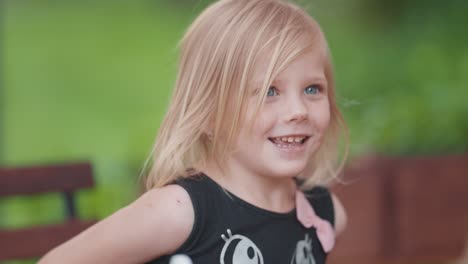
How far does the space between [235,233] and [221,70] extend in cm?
31

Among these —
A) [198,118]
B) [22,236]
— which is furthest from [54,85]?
[198,118]

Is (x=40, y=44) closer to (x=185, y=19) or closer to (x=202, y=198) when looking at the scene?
(x=185, y=19)

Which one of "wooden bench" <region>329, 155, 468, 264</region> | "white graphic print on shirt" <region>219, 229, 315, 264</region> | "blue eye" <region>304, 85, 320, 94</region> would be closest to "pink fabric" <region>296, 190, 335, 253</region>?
"white graphic print on shirt" <region>219, 229, 315, 264</region>

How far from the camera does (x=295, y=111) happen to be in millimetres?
1585

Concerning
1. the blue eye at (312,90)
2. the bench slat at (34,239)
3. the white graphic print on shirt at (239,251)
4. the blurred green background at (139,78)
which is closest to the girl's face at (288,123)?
the blue eye at (312,90)

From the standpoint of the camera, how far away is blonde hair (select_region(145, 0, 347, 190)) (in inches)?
62.9

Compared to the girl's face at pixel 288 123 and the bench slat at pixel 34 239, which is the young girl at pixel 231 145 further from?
the bench slat at pixel 34 239

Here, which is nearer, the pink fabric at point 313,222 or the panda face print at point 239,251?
the panda face print at point 239,251

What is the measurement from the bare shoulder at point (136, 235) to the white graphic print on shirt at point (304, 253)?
28cm

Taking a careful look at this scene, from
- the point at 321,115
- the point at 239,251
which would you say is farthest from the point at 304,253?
the point at 321,115

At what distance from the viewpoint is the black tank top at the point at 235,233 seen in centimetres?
159

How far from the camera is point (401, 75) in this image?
15.3ft

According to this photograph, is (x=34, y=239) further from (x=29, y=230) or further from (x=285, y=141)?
(x=285, y=141)

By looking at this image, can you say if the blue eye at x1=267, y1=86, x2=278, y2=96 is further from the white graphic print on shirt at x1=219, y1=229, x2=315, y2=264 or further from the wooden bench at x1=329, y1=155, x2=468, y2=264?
the wooden bench at x1=329, y1=155, x2=468, y2=264
